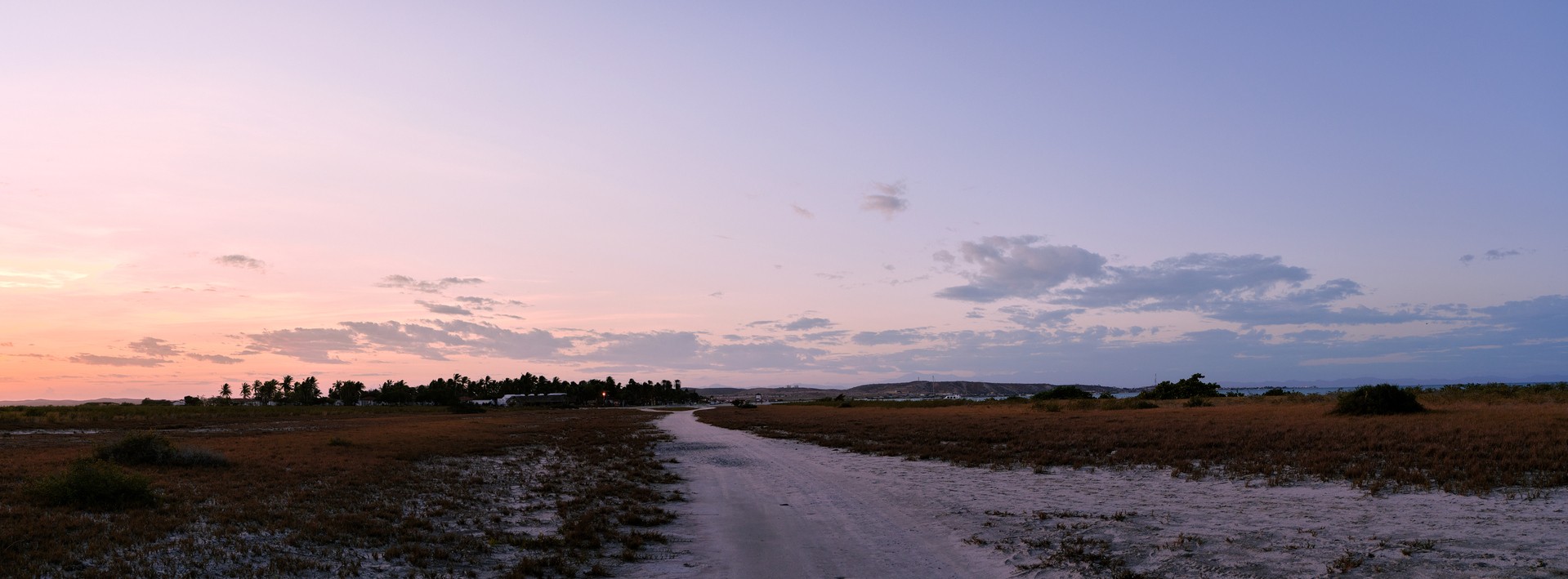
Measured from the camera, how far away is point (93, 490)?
41.9 ft

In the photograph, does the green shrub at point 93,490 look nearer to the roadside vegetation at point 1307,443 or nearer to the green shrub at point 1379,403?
the roadside vegetation at point 1307,443

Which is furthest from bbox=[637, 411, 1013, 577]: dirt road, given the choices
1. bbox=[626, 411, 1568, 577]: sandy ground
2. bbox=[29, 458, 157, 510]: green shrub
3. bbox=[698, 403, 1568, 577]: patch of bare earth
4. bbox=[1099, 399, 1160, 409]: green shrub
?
bbox=[1099, 399, 1160, 409]: green shrub

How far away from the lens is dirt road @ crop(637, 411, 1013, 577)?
35.5ft

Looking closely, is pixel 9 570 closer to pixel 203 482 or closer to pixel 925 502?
pixel 203 482

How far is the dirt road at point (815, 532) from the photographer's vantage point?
10.8 m

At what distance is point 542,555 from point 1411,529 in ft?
45.1

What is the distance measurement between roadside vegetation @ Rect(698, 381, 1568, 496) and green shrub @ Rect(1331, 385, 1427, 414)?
0.12 m

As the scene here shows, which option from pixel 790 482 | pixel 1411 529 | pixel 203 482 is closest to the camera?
pixel 1411 529

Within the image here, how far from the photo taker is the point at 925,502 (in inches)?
669

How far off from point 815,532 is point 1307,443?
785 inches

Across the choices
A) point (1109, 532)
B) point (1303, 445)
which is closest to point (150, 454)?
point (1109, 532)

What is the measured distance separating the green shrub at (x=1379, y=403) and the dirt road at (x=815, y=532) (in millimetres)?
30188

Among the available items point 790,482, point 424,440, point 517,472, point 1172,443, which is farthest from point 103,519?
point 1172,443

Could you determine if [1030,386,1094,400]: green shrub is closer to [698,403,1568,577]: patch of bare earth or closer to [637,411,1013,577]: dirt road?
[698,403,1568,577]: patch of bare earth
